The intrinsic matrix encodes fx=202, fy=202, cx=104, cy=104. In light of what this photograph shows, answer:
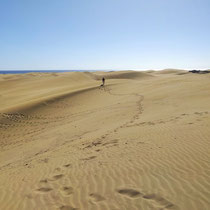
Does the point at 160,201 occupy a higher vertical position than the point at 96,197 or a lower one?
higher

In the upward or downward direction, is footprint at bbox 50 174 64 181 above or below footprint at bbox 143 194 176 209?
below

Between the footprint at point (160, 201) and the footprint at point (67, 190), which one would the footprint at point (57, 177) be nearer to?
the footprint at point (67, 190)

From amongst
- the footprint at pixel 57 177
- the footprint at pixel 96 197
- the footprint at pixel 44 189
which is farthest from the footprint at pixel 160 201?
the footprint at pixel 57 177

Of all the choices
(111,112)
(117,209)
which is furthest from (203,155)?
(111,112)

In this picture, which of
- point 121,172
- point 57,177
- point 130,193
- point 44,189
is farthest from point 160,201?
point 57,177

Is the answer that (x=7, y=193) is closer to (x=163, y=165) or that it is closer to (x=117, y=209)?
(x=117, y=209)

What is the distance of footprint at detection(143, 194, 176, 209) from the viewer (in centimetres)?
360

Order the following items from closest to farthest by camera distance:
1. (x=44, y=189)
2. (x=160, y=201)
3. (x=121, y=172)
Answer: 1. (x=160, y=201)
2. (x=44, y=189)
3. (x=121, y=172)

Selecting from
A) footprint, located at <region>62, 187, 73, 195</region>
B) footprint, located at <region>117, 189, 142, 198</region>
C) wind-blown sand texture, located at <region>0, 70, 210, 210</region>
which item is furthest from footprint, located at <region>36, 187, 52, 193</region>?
footprint, located at <region>117, 189, 142, 198</region>

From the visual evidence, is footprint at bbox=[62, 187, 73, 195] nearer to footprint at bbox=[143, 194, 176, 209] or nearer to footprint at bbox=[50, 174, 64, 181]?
footprint at bbox=[50, 174, 64, 181]

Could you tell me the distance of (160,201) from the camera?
3752mm

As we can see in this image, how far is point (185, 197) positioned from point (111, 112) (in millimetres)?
10508

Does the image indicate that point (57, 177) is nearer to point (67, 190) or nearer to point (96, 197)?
point (67, 190)

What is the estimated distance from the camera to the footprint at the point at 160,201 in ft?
11.8
